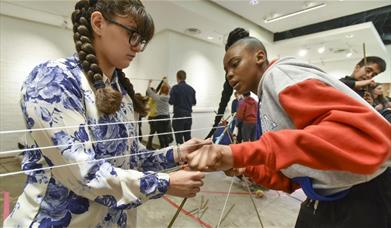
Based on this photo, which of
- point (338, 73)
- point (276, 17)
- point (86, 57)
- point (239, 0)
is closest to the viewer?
point (86, 57)

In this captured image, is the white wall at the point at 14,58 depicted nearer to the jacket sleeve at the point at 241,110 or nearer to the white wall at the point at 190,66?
the white wall at the point at 190,66

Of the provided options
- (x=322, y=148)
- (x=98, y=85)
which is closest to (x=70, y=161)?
(x=98, y=85)

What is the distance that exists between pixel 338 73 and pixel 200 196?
667cm

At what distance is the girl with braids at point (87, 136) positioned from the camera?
568 millimetres

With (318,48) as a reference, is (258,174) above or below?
below

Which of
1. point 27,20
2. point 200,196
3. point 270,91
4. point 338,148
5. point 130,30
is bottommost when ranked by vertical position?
point 200,196

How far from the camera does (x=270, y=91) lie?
693 millimetres

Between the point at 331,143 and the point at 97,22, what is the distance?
67 cm

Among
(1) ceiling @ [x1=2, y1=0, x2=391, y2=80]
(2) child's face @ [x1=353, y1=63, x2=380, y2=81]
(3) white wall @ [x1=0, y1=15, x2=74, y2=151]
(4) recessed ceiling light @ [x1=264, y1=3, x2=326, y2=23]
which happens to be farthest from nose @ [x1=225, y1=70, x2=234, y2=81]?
(3) white wall @ [x1=0, y1=15, x2=74, y2=151]

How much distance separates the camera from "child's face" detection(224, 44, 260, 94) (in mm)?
931

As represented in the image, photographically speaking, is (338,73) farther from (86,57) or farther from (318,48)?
(86,57)

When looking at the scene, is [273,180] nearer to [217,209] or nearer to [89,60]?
[89,60]

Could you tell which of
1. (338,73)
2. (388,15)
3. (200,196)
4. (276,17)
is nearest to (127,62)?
(200,196)

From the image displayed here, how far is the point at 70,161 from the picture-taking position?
558mm
